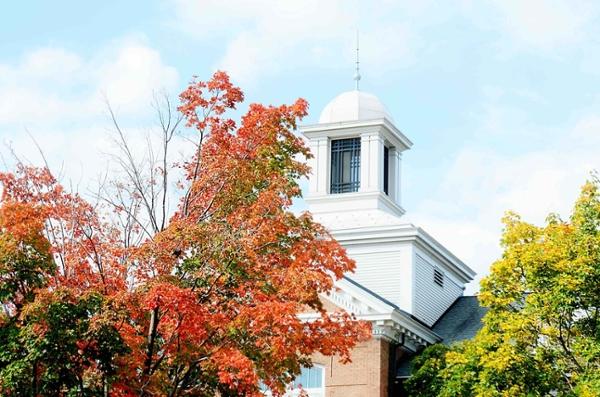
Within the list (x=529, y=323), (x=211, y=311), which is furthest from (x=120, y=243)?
(x=529, y=323)

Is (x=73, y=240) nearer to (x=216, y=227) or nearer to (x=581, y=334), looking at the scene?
(x=216, y=227)

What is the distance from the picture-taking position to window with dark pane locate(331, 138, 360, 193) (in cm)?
4300

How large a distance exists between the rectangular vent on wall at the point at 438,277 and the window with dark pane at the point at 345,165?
422 centimetres

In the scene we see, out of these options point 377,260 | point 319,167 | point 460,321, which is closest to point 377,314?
point 377,260

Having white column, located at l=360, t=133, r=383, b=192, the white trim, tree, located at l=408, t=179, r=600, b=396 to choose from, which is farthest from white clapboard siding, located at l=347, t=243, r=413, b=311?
tree, located at l=408, t=179, r=600, b=396

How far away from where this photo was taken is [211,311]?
944 inches

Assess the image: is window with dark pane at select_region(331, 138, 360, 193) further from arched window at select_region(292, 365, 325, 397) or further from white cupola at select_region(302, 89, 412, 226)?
arched window at select_region(292, 365, 325, 397)

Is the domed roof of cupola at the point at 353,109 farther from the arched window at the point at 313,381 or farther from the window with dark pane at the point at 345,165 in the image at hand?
the arched window at the point at 313,381

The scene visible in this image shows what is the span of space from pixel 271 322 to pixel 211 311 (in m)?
1.63

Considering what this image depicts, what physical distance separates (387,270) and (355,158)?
16.8ft

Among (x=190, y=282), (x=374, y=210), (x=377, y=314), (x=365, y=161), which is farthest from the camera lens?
(x=365, y=161)

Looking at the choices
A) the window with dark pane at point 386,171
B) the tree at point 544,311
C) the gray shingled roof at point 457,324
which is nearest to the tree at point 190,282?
the tree at point 544,311

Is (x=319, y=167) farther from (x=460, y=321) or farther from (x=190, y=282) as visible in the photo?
(x=190, y=282)

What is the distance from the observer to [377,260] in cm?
4038
